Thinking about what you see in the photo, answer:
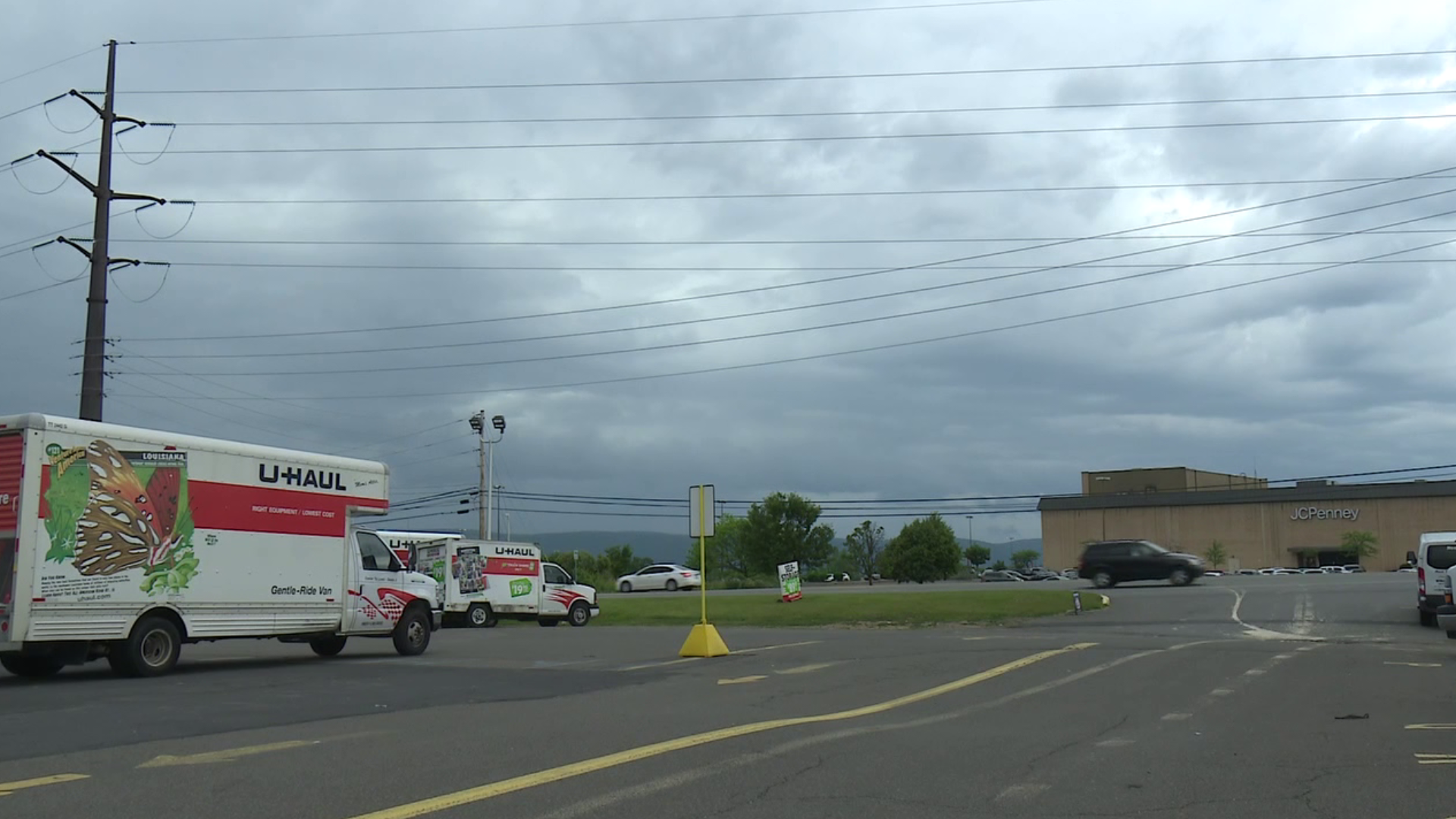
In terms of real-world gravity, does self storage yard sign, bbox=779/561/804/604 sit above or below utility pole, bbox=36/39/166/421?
below

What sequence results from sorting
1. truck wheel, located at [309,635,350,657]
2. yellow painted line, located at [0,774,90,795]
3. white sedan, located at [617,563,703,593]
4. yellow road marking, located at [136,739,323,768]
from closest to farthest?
1. yellow painted line, located at [0,774,90,795]
2. yellow road marking, located at [136,739,323,768]
3. truck wheel, located at [309,635,350,657]
4. white sedan, located at [617,563,703,593]

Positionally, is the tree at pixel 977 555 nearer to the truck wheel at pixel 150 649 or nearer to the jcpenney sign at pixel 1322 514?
the jcpenney sign at pixel 1322 514

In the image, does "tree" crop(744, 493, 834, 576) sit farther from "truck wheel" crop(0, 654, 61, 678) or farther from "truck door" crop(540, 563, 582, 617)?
"truck wheel" crop(0, 654, 61, 678)

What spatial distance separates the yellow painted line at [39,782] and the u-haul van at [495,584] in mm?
26728

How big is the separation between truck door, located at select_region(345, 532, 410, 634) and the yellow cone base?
5.38 m

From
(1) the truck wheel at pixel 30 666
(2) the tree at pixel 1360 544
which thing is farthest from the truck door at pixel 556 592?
(2) the tree at pixel 1360 544

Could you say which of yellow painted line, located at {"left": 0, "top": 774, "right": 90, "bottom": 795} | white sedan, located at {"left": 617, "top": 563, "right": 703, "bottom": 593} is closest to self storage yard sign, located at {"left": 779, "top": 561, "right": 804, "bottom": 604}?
white sedan, located at {"left": 617, "top": 563, "right": 703, "bottom": 593}

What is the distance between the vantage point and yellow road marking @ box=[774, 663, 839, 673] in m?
17.7

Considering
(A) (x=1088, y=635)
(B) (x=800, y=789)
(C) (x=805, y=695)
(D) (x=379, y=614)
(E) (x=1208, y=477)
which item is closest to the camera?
(B) (x=800, y=789)

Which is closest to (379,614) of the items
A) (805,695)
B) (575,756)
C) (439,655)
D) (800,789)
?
(439,655)

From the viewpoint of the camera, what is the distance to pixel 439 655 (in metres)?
22.8

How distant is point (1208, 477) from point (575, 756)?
127074mm

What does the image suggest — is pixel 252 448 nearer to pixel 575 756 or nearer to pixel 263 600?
pixel 263 600

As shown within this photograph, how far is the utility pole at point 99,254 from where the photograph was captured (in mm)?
25297
